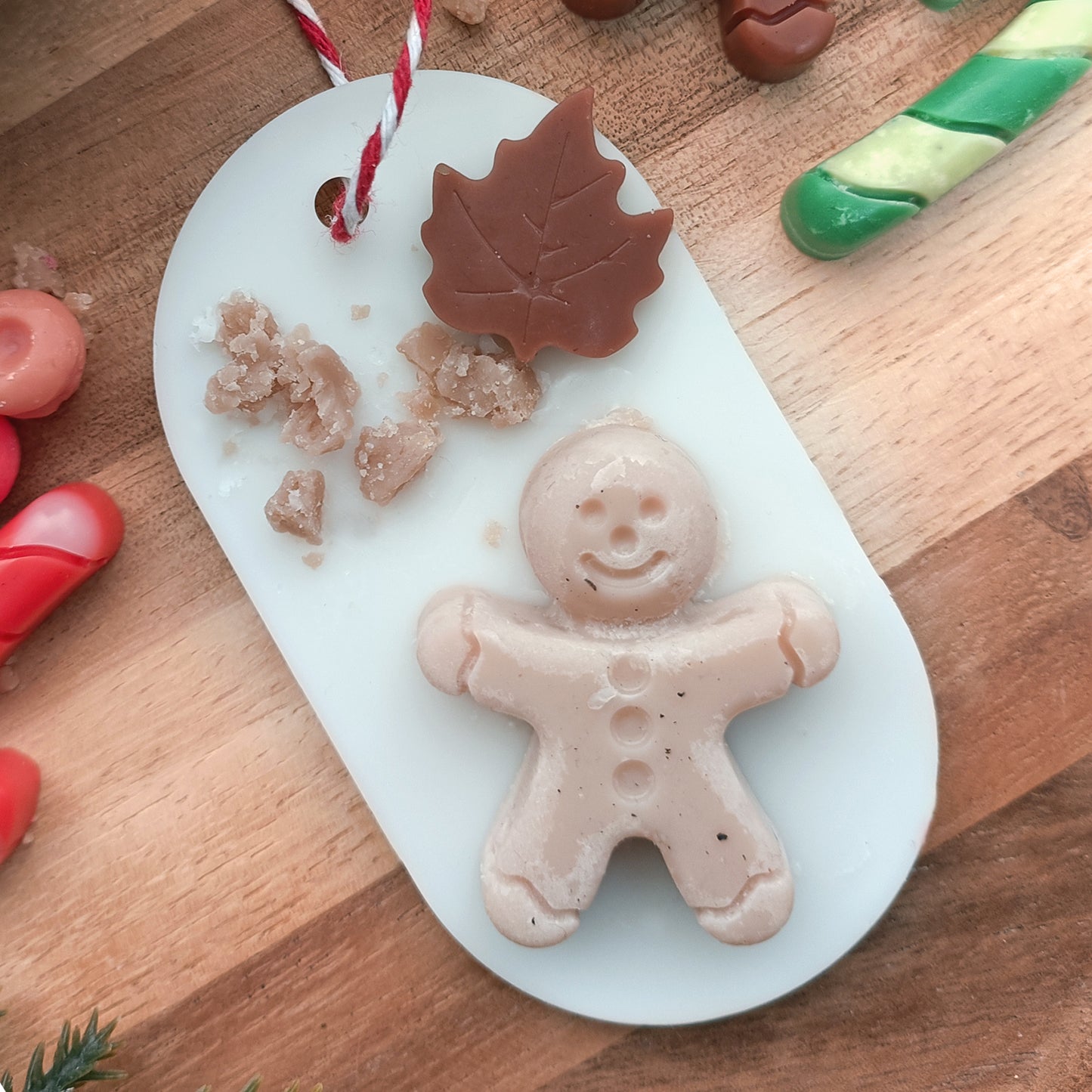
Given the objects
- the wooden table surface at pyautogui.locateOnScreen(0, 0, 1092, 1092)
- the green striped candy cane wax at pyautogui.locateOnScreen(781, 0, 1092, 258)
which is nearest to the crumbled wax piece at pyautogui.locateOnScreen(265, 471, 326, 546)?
the wooden table surface at pyautogui.locateOnScreen(0, 0, 1092, 1092)

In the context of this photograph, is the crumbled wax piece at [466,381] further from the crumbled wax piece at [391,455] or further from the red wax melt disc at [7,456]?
the red wax melt disc at [7,456]

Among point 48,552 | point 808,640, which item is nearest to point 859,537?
point 808,640

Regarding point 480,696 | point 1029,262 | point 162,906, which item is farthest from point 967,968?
point 162,906

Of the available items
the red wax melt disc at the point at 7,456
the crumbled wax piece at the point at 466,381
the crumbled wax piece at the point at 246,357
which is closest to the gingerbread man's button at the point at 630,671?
the crumbled wax piece at the point at 466,381

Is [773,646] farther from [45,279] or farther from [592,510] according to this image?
[45,279]

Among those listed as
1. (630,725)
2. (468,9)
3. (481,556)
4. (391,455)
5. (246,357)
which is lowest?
(630,725)

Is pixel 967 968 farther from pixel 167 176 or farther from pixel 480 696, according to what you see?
pixel 167 176

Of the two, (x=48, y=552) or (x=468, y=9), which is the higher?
(x=468, y=9)
